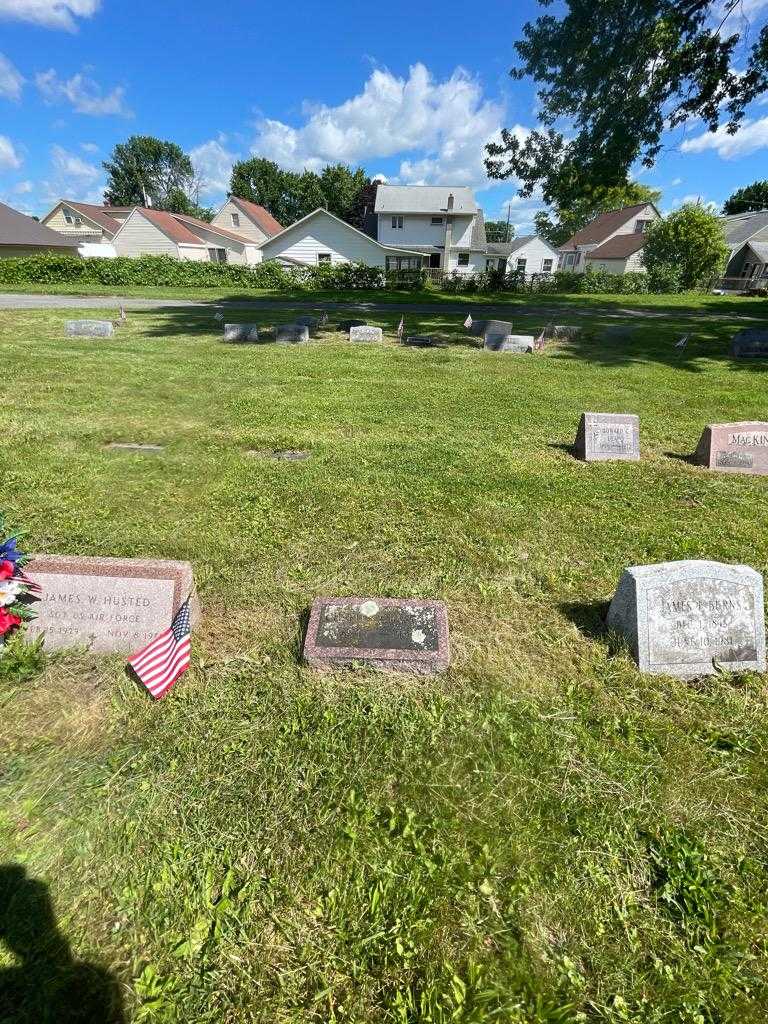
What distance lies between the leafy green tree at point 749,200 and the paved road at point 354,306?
77712mm

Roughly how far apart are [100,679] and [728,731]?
4233 mm

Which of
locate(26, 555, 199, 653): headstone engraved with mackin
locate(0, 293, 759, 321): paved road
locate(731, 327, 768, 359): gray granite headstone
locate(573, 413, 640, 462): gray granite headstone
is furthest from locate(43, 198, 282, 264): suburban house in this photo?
locate(26, 555, 199, 653): headstone engraved with mackin

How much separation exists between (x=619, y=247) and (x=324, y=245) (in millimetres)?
32798

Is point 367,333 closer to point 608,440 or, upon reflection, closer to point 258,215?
point 608,440

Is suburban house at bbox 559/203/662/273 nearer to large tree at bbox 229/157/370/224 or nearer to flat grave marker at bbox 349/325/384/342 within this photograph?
large tree at bbox 229/157/370/224

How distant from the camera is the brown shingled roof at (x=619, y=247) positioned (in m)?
48.4

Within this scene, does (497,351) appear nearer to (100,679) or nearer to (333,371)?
(333,371)

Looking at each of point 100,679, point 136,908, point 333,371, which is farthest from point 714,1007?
point 333,371

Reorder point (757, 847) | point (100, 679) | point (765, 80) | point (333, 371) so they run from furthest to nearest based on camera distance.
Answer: point (765, 80), point (333, 371), point (100, 679), point (757, 847)

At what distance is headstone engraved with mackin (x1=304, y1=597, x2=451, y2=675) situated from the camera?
11.2ft

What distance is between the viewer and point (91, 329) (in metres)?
15.5

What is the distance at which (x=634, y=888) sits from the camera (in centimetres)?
237

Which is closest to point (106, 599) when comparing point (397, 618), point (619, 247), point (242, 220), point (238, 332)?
point (397, 618)

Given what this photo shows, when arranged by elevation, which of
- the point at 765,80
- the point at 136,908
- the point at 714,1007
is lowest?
the point at 714,1007
